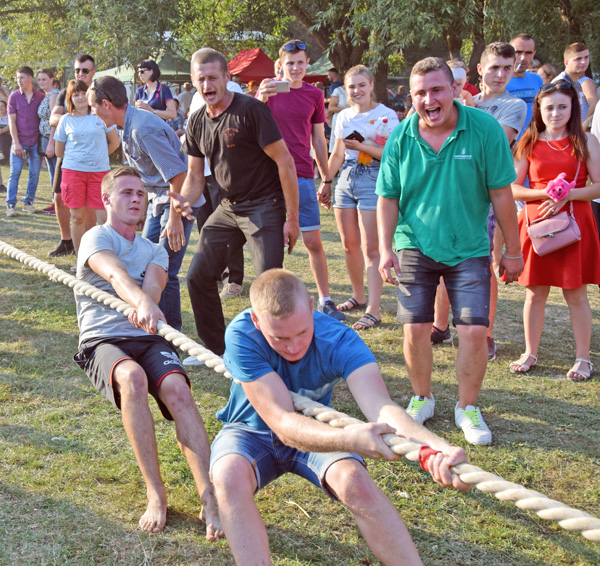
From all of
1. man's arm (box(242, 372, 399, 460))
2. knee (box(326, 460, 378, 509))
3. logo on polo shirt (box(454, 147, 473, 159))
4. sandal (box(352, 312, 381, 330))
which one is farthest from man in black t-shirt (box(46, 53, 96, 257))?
knee (box(326, 460, 378, 509))

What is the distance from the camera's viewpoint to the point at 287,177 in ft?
14.2

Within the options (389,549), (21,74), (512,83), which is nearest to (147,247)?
(389,549)

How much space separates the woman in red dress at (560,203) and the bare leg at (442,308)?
0.65 meters


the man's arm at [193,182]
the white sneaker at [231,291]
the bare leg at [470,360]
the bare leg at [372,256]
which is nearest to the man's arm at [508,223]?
the bare leg at [470,360]

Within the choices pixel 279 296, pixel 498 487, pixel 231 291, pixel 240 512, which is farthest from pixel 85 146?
pixel 498 487

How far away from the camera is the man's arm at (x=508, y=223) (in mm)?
3711

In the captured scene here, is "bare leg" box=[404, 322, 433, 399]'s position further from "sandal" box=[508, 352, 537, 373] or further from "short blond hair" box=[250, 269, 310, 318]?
"short blond hair" box=[250, 269, 310, 318]

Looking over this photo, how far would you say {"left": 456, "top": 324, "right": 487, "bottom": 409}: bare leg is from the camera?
12.2 feet

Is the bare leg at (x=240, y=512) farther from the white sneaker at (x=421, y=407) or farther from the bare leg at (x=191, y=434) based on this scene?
the white sneaker at (x=421, y=407)

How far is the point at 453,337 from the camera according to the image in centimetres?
561

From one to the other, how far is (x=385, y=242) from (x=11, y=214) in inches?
335

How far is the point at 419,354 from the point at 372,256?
2.05 metres

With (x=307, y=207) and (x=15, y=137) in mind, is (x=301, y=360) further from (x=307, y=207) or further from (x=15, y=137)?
(x=15, y=137)

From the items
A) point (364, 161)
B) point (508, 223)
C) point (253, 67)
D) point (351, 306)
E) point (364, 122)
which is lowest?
point (351, 306)
